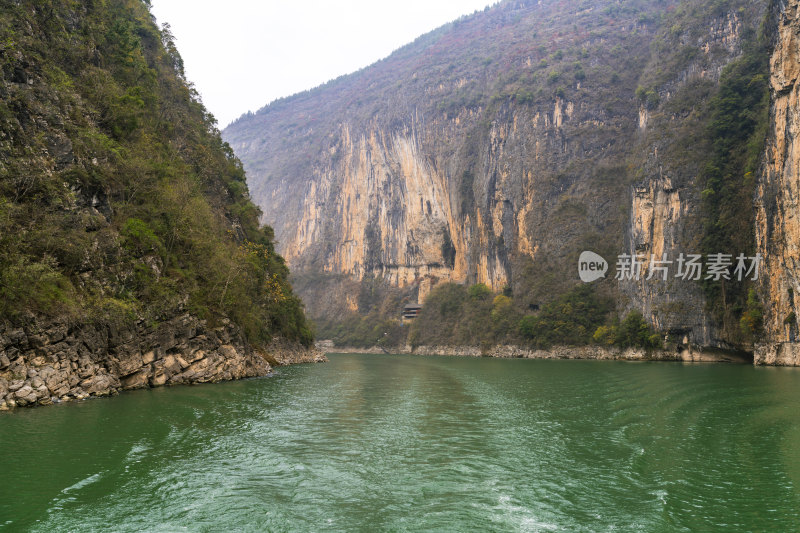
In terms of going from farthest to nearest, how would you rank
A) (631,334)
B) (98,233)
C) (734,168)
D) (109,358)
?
A: (631,334) < (734,168) < (98,233) < (109,358)

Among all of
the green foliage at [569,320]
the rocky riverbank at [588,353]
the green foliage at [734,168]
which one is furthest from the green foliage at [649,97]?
the rocky riverbank at [588,353]

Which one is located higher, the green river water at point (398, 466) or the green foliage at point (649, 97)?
the green foliage at point (649, 97)

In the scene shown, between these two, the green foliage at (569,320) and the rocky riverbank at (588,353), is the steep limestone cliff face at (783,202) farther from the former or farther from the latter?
the green foliage at (569,320)

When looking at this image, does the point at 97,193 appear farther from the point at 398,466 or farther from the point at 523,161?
the point at 523,161

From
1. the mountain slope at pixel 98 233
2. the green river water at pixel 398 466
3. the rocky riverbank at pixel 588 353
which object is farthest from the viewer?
the rocky riverbank at pixel 588 353

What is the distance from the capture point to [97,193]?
2222 cm

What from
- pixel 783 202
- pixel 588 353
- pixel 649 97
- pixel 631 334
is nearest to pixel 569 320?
pixel 588 353

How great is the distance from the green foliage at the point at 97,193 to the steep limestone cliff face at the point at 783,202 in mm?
38420

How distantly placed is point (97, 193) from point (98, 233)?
220 centimetres

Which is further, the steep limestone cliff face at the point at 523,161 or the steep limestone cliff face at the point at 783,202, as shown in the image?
the steep limestone cliff face at the point at 523,161

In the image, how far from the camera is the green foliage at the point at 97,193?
Result: 1805 cm

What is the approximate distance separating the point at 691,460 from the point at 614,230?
70.6m

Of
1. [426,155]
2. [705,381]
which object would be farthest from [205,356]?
[426,155]

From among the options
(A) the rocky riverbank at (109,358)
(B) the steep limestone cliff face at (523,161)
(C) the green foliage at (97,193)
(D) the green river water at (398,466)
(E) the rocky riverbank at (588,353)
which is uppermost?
(B) the steep limestone cliff face at (523,161)
